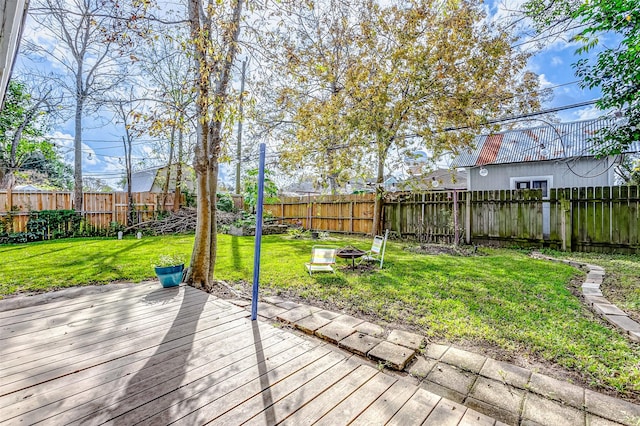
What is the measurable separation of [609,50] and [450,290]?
438cm

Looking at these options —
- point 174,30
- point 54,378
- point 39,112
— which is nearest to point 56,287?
point 54,378

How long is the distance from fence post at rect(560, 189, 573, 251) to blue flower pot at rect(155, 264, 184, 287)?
9.12 meters

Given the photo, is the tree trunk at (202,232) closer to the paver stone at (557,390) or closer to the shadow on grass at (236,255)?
the shadow on grass at (236,255)

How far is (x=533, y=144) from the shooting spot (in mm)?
11883

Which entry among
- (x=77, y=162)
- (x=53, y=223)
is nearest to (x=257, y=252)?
(x=53, y=223)

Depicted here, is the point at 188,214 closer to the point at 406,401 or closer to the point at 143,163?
the point at 143,163

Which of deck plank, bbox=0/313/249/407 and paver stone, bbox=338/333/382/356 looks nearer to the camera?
deck plank, bbox=0/313/249/407

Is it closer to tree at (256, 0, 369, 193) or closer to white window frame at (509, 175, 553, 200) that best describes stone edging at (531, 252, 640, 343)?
tree at (256, 0, 369, 193)

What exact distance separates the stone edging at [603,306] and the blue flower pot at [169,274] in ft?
17.1

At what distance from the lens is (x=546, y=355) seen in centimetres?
241

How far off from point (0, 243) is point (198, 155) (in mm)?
9933

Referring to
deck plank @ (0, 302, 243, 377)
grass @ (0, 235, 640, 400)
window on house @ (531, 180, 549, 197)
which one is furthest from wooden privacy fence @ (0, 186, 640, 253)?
deck plank @ (0, 302, 243, 377)

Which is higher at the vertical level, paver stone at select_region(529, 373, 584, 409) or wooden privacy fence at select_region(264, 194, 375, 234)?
Answer: wooden privacy fence at select_region(264, 194, 375, 234)

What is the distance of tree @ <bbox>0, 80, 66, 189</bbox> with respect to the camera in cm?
1223
